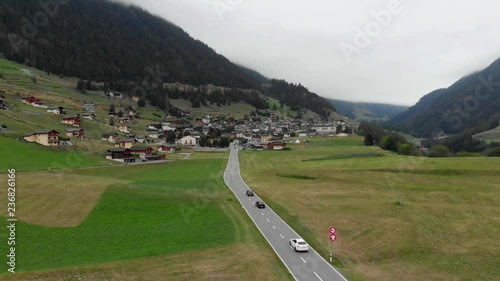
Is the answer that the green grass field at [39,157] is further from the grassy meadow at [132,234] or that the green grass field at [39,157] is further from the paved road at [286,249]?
the paved road at [286,249]

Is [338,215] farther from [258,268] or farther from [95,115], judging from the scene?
[95,115]

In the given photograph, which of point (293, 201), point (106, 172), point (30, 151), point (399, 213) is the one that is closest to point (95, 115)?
point (30, 151)

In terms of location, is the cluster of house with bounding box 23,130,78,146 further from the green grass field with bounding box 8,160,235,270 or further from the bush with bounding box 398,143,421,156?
the bush with bounding box 398,143,421,156

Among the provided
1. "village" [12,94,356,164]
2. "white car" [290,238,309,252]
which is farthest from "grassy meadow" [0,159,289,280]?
"village" [12,94,356,164]

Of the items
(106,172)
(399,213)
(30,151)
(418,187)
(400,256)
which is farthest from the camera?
(30,151)

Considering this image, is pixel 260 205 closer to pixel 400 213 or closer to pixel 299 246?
pixel 400 213

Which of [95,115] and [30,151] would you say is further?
[95,115]

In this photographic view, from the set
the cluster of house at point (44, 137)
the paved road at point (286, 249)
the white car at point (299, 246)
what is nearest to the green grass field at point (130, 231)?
the paved road at point (286, 249)
